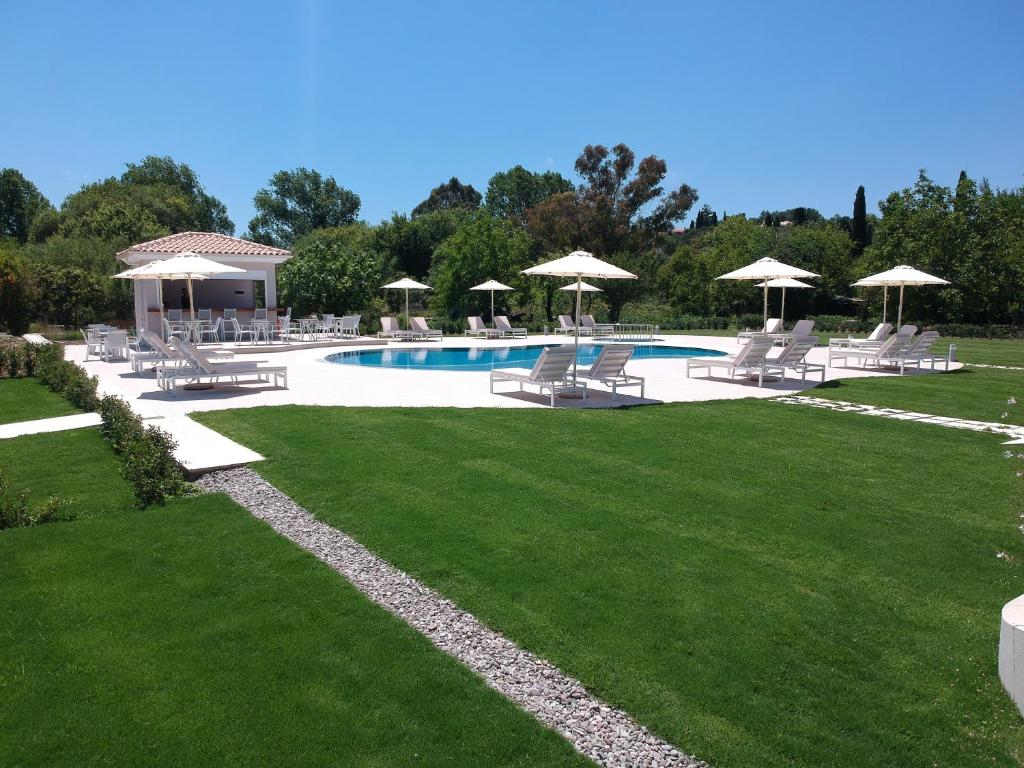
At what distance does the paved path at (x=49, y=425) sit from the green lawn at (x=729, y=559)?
2.22 m

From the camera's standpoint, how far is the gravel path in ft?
9.20

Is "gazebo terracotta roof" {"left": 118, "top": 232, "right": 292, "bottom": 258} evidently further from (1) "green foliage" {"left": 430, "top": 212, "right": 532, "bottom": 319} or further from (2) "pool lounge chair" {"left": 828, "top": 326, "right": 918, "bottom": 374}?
(2) "pool lounge chair" {"left": 828, "top": 326, "right": 918, "bottom": 374}

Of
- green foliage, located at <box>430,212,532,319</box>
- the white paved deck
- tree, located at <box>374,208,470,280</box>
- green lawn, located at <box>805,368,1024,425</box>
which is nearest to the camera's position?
green lawn, located at <box>805,368,1024,425</box>

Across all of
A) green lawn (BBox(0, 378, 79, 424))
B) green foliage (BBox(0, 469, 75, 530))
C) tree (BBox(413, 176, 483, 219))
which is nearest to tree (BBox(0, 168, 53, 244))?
tree (BBox(413, 176, 483, 219))

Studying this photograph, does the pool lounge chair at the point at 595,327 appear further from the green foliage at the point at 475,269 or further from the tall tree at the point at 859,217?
the tall tree at the point at 859,217

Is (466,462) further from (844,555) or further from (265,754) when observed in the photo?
(265,754)

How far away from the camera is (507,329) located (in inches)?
1120

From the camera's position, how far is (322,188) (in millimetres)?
66438

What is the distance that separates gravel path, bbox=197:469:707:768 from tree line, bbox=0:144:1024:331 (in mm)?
24311

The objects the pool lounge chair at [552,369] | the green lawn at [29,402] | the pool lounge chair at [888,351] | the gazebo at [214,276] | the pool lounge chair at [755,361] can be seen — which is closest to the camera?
the green lawn at [29,402]

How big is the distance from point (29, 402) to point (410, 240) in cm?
3857

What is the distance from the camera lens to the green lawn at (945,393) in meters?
10.4

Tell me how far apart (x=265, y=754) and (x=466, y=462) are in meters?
4.35

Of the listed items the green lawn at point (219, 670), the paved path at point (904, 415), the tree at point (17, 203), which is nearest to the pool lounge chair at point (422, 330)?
the paved path at point (904, 415)
